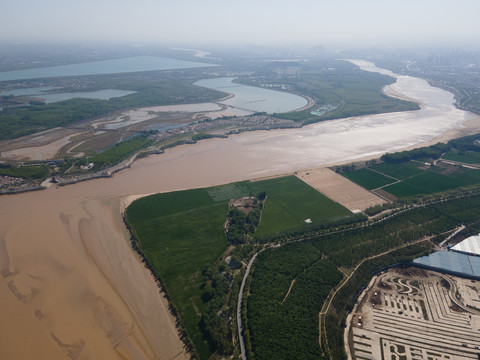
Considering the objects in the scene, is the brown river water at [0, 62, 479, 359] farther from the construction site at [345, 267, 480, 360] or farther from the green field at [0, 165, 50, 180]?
the construction site at [345, 267, 480, 360]

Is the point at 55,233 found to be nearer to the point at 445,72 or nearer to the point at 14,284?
the point at 14,284

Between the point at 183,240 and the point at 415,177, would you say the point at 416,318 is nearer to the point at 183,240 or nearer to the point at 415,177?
the point at 183,240

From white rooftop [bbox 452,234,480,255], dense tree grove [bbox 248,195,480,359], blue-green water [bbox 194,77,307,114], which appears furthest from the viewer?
blue-green water [bbox 194,77,307,114]

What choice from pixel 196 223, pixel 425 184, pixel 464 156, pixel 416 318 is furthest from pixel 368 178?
pixel 196 223

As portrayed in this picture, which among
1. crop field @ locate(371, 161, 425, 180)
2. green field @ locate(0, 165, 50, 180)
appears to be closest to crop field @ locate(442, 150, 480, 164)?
crop field @ locate(371, 161, 425, 180)

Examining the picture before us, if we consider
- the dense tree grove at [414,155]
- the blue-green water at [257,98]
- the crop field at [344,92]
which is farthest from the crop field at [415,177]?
the blue-green water at [257,98]

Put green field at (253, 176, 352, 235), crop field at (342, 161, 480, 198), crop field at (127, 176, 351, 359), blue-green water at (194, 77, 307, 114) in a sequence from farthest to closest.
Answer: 1. blue-green water at (194, 77, 307, 114)
2. crop field at (342, 161, 480, 198)
3. green field at (253, 176, 352, 235)
4. crop field at (127, 176, 351, 359)
